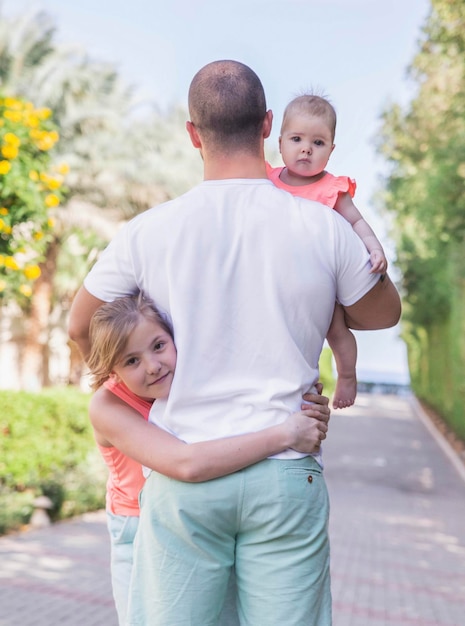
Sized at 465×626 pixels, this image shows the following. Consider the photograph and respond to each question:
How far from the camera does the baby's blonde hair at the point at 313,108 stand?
3.03 m

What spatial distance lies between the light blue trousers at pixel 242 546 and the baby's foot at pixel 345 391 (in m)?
0.54

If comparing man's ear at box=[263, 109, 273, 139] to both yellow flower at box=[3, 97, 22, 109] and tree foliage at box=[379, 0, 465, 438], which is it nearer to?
yellow flower at box=[3, 97, 22, 109]

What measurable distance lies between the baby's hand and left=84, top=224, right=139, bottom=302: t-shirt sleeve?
1.96 ft

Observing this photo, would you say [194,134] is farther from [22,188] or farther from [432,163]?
[432,163]

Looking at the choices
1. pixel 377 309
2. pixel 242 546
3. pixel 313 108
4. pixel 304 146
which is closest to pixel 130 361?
pixel 242 546

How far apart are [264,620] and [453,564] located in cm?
767

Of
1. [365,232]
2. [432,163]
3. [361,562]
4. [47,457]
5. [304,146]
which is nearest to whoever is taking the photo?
[365,232]

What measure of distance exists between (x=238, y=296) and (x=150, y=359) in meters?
0.29

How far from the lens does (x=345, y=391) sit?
296cm

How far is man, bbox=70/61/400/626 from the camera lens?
7.76ft

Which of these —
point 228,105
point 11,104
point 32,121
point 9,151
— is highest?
point 11,104

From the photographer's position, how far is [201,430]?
7.89 feet

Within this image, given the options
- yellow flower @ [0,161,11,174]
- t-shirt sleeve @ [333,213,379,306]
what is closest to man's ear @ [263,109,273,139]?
t-shirt sleeve @ [333,213,379,306]

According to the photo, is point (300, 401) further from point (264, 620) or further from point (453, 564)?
point (453, 564)
